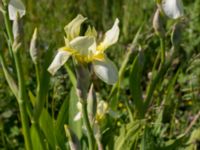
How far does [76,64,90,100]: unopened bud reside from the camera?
117cm

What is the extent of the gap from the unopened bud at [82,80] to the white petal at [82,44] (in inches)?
1.4

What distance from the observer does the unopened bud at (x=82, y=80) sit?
3.84ft

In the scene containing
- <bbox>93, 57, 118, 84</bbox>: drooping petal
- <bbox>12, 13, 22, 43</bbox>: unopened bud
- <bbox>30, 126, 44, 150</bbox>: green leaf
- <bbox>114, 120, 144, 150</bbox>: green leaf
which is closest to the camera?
<bbox>93, 57, 118, 84</bbox>: drooping petal

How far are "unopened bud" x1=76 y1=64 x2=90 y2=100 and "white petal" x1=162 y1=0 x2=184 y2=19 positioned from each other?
A: 31 cm

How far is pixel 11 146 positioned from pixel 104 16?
1270mm

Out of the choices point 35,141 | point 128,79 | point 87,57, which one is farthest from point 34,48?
point 128,79

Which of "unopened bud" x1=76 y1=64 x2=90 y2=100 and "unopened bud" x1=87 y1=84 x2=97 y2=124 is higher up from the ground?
"unopened bud" x1=76 y1=64 x2=90 y2=100

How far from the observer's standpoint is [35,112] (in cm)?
140

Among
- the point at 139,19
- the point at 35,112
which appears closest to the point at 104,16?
the point at 139,19

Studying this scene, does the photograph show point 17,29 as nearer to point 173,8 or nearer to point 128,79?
point 173,8

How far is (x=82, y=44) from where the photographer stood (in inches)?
46.4

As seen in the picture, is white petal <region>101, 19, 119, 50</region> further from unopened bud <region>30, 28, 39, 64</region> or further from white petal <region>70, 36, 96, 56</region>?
unopened bud <region>30, 28, 39, 64</region>

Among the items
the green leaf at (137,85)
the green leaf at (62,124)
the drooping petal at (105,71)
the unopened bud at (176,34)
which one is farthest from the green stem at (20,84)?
the unopened bud at (176,34)

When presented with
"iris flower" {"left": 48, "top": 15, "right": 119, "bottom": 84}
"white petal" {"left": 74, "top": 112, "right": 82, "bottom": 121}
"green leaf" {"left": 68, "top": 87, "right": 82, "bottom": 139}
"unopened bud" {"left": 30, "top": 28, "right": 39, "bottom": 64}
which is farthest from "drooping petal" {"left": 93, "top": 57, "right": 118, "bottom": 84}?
"green leaf" {"left": 68, "top": 87, "right": 82, "bottom": 139}
